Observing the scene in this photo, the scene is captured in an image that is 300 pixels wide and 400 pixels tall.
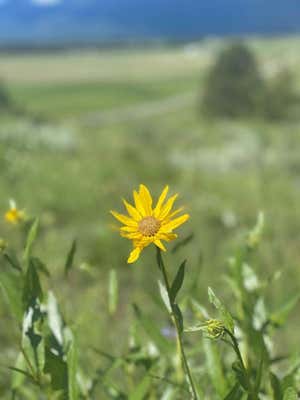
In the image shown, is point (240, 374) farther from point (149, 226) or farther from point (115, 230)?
point (115, 230)

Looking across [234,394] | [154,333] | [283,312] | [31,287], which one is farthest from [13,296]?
[283,312]

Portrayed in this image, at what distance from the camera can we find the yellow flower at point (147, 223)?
840 mm

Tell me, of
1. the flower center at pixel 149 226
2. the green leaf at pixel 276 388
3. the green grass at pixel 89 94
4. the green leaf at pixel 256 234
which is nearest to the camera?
the flower center at pixel 149 226

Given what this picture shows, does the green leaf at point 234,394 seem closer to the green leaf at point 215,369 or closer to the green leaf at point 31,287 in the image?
the green leaf at point 215,369

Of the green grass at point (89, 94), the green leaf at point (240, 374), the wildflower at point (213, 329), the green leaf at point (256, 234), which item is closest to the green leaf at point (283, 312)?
the green leaf at point (256, 234)

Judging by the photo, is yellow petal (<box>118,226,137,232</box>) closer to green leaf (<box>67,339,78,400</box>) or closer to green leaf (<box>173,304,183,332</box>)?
green leaf (<box>173,304,183,332</box>)

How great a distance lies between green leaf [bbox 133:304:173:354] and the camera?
1.30 m

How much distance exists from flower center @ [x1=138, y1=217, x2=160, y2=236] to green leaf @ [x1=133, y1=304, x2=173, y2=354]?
420mm

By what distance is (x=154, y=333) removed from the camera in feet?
4.41

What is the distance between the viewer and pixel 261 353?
3.08 feet

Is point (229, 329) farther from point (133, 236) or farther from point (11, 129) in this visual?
point (11, 129)

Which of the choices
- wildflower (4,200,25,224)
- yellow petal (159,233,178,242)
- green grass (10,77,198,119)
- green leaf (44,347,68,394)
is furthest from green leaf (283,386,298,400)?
green grass (10,77,198,119)

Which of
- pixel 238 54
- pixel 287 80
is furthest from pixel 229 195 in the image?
pixel 238 54

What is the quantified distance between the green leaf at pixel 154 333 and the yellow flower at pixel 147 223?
1.30ft
